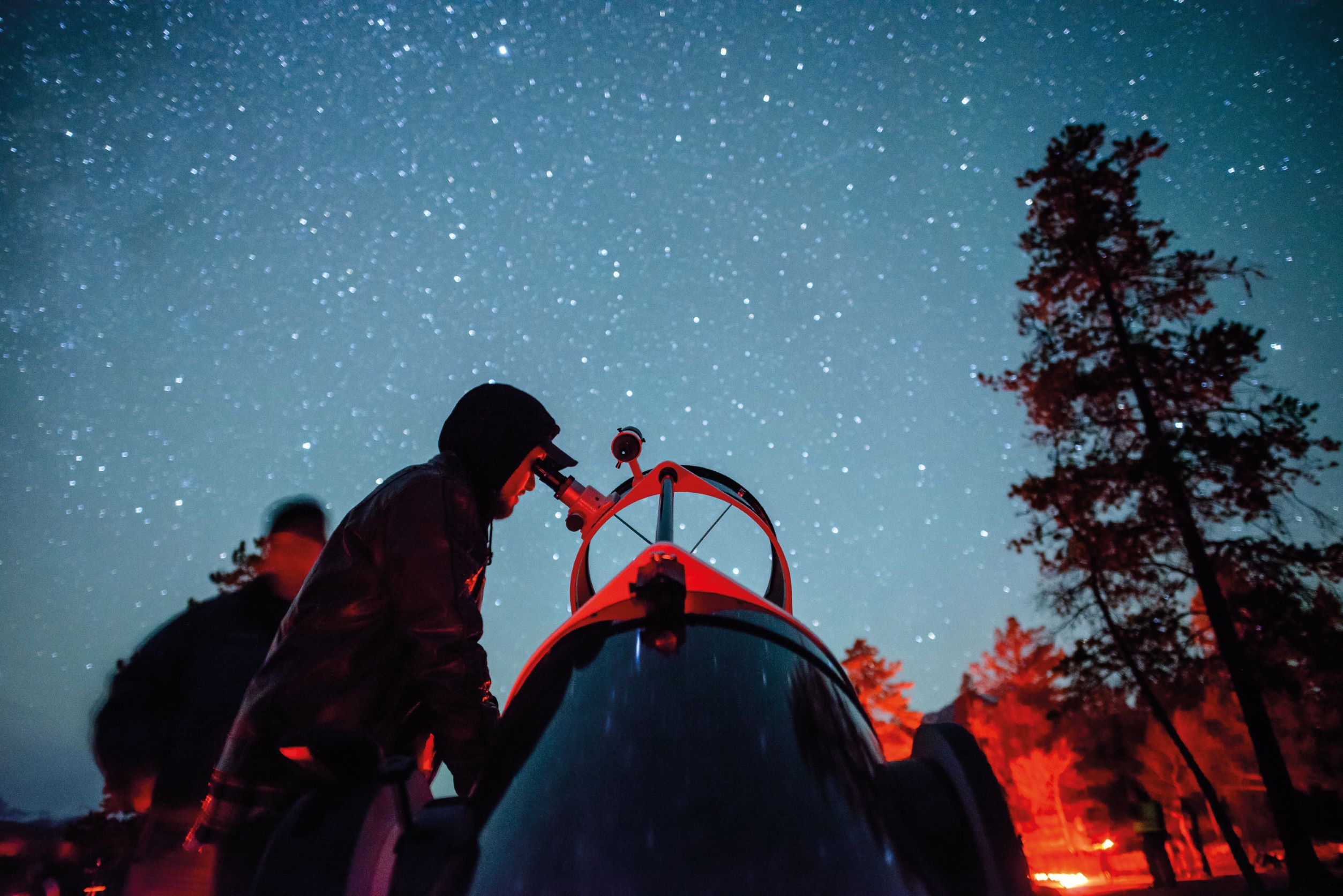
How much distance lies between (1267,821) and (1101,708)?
2381cm

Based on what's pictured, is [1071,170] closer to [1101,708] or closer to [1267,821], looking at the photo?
[1101,708]

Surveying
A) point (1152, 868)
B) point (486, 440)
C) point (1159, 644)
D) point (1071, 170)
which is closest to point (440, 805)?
point (486, 440)

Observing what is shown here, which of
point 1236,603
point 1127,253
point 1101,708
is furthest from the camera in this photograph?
point 1127,253

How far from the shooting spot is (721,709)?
1183 millimetres

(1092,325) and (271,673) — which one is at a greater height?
(1092,325)

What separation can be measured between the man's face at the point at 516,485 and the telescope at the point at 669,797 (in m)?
1.18

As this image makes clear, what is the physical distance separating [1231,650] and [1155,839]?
5.26 m

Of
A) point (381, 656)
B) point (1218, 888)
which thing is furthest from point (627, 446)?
point (1218, 888)

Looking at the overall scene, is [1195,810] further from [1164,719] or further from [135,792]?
[135,792]

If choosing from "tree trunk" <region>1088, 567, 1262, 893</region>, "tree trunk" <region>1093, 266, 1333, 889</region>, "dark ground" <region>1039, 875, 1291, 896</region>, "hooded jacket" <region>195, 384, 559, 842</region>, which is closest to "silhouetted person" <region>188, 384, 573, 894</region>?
"hooded jacket" <region>195, 384, 559, 842</region>

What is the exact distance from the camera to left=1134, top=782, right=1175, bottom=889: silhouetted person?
1122 centimetres

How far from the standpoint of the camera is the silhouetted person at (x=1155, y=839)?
36.8 ft

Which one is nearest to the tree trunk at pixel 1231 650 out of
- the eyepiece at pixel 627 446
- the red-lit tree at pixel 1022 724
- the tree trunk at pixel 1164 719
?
the tree trunk at pixel 1164 719

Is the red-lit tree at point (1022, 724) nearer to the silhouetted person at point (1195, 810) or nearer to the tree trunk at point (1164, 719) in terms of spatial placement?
the silhouetted person at point (1195, 810)
